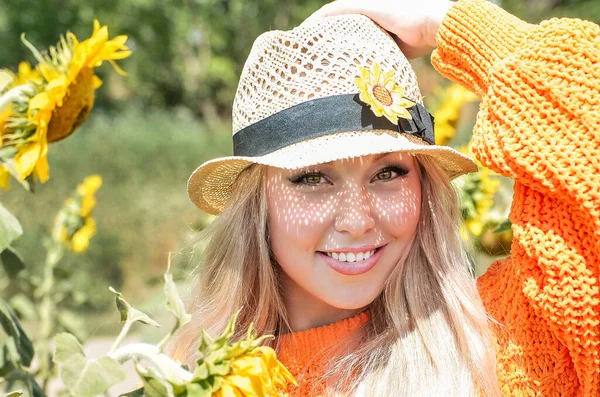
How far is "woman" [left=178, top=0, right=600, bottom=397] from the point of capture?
1.32 m

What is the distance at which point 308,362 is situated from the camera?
161 cm

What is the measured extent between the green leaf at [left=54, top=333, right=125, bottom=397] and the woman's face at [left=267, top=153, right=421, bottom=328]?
64 centimetres

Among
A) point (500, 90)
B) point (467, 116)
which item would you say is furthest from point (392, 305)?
point (467, 116)

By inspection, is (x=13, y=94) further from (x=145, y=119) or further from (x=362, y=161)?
(x=145, y=119)

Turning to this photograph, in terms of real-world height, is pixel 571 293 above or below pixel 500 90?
below

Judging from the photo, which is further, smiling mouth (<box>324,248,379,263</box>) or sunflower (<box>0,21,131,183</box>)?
smiling mouth (<box>324,248,379,263</box>)

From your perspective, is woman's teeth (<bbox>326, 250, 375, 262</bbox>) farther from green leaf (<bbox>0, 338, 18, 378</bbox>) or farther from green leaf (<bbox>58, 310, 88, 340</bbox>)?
green leaf (<bbox>58, 310, 88, 340</bbox>)

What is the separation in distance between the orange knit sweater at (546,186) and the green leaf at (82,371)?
2.43 ft

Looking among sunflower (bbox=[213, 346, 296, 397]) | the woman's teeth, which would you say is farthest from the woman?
sunflower (bbox=[213, 346, 296, 397])

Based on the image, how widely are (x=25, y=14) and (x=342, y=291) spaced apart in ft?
34.2

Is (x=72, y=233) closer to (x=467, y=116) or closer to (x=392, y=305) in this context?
(x=392, y=305)

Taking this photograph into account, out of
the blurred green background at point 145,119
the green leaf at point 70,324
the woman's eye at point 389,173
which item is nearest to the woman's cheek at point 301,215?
the woman's eye at point 389,173

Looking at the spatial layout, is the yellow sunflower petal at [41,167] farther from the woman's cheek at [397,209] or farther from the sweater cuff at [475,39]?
the sweater cuff at [475,39]

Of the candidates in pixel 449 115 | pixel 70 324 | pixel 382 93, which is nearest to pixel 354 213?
pixel 382 93
